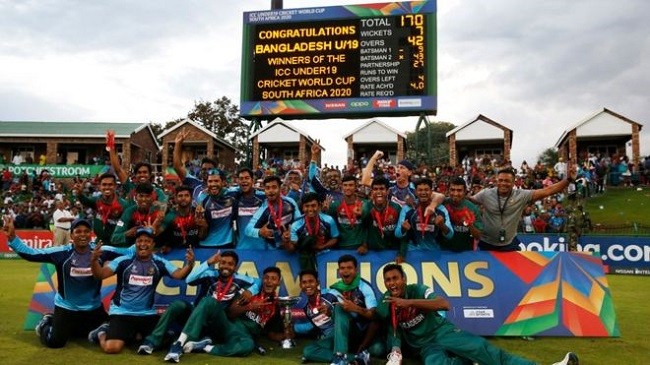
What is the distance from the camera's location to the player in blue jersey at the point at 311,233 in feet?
23.5

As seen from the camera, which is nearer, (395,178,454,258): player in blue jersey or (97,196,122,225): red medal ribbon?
(395,178,454,258): player in blue jersey

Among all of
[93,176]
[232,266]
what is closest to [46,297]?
[232,266]

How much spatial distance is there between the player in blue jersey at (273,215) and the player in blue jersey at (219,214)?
21.7 inches

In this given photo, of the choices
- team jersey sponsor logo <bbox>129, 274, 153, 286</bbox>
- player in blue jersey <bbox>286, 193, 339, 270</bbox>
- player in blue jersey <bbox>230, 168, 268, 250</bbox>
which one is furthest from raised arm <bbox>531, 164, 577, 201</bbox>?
team jersey sponsor logo <bbox>129, 274, 153, 286</bbox>

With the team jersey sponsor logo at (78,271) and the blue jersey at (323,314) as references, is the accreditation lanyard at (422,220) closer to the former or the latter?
the blue jersey at (323,314)

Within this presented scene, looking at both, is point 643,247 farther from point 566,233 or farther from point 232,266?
point 232,266

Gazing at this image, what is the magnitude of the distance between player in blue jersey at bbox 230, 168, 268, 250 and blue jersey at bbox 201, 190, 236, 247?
0.12 meters

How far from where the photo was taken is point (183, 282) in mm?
7656

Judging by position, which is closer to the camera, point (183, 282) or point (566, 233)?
point (183, 282)

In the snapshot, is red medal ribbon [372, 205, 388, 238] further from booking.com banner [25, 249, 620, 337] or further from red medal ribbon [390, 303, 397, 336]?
red medal ribbon [390, 303, 397, 336]

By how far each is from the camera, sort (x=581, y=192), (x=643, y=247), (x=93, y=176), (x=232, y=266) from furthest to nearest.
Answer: (x=93, y=176)
(x=581, y=192)
(x=643, y=247)
(x=232, y=266)

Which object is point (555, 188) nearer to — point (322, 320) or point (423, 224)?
point (423, 224)

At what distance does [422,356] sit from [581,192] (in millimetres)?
22056

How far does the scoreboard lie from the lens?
929 inches
